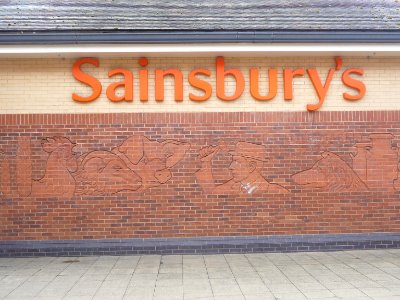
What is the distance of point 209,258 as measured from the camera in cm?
782

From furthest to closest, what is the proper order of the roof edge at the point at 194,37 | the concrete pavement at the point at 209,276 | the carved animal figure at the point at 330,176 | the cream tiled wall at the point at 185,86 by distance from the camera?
the carved animal figure at the point at 330,176
the cream tiled wall at the point at 185,86
the roof edge at the point at 194,37
the concrete pavement at the point at 209,276

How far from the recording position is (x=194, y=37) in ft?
25.3

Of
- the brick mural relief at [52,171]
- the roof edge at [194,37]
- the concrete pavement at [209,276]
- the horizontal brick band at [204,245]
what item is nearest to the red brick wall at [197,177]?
the brick mural relief at [52,171]

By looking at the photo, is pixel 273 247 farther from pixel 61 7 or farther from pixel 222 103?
pixel 61 7

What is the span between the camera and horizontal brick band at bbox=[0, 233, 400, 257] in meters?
8.02

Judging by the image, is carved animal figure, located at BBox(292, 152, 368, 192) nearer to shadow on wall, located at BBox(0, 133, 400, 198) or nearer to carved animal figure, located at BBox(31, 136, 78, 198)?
shadow on wall, located at BBox(0, 133, 400, 198)

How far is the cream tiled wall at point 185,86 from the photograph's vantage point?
8.14 metres

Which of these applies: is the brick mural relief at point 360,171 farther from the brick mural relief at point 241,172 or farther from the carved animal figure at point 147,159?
the carved animal figure at point 147,159

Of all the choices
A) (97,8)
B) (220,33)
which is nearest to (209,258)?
(220,33)

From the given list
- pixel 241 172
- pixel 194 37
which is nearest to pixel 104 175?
pixel 241 172

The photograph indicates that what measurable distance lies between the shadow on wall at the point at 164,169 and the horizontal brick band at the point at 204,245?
87 centimetres

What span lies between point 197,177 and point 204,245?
49.0 inches

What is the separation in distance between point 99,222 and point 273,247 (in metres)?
3.21

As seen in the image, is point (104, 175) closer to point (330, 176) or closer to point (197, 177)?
point (197, 177)
